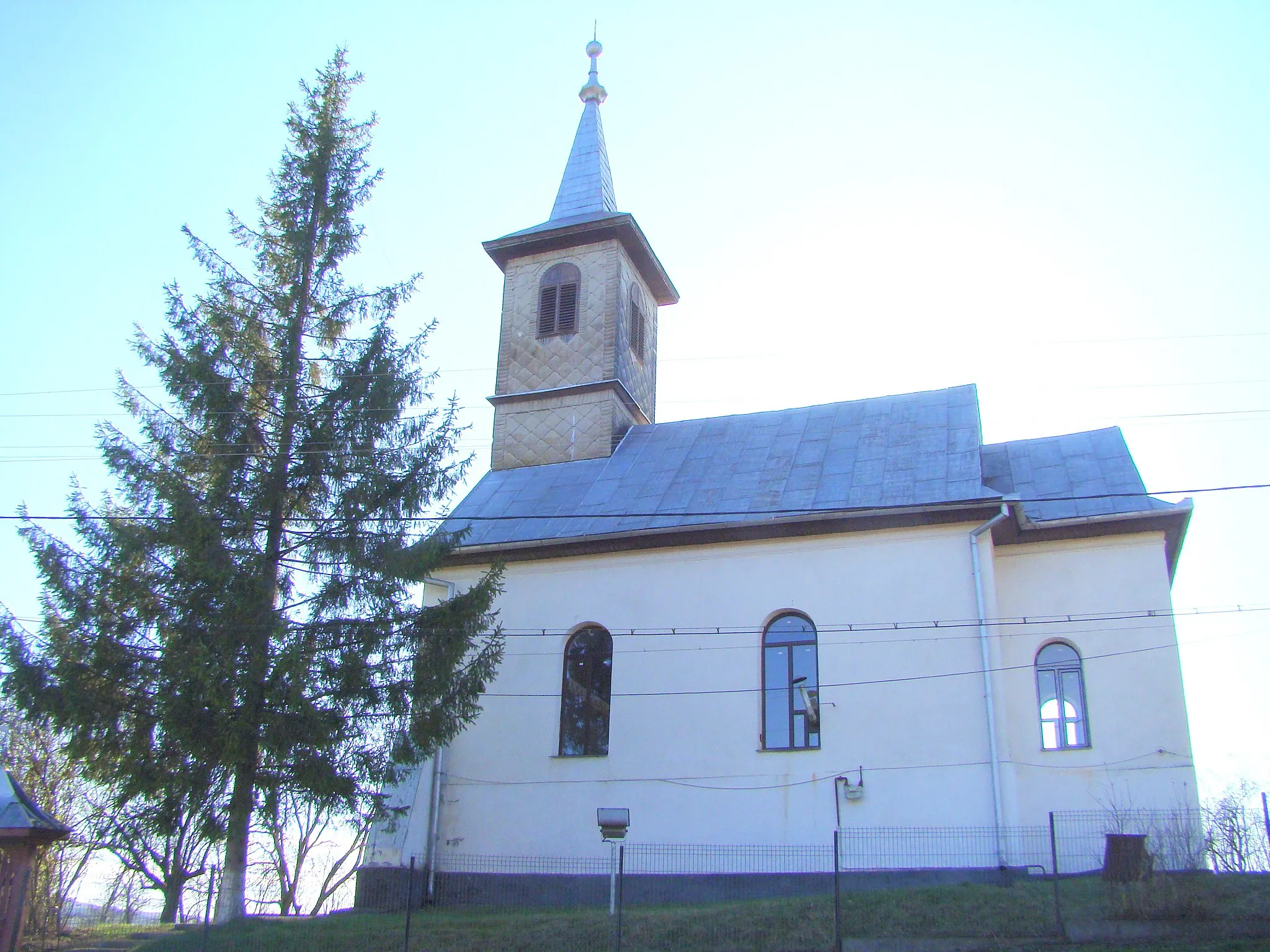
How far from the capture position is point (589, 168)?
31.2 meters

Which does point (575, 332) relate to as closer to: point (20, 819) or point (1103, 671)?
point (1103, 671)

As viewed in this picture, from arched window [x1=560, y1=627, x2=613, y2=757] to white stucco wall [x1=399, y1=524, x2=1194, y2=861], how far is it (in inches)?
8.3

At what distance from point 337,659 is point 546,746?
5473mm

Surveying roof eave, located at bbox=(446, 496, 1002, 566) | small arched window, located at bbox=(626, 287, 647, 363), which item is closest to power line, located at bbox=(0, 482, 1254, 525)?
roof eave, located at bbox=(446, 496, 1002, 566)

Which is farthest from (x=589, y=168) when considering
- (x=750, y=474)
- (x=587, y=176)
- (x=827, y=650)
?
(x=827, y=650)

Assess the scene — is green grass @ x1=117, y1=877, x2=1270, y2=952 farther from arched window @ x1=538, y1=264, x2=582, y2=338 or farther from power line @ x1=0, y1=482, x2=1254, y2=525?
arched window @ x1=538, y1=264, x2=582, y2=338

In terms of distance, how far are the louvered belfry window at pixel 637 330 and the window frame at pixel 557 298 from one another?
4.80 feet

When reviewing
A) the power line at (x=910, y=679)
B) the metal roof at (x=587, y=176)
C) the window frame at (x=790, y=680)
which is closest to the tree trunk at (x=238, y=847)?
the power line at (x=910, y=679)

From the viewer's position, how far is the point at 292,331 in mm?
17859

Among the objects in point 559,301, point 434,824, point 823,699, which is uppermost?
point 559,301

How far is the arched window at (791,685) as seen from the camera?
19172 mm

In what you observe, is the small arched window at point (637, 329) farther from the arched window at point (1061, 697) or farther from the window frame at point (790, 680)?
the arched window at point (1061, 697)

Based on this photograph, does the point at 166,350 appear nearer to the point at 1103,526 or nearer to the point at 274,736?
the point at 274,736

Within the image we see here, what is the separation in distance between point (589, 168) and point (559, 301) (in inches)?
198
